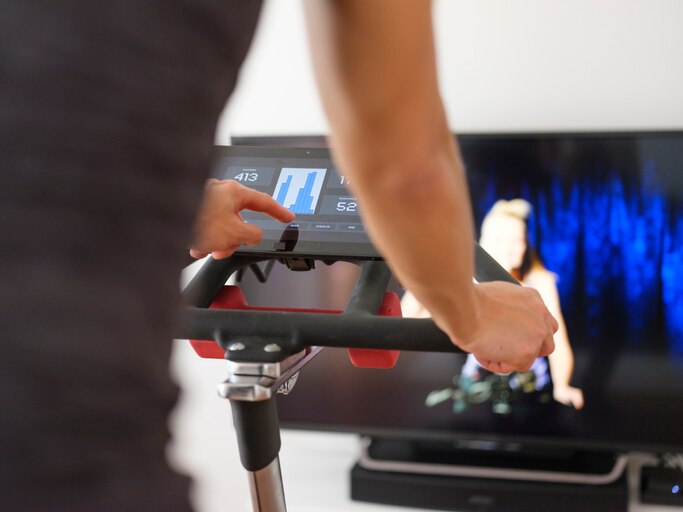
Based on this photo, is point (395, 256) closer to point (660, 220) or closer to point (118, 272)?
point (118, 272)

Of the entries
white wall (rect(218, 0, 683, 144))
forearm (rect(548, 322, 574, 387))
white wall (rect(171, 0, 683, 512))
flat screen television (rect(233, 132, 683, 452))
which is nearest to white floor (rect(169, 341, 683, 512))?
white wall (rect(171, 0, 683, 512))

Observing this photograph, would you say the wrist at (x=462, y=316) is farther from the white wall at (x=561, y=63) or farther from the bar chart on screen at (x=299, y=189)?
the white wall at (x=561, y=63)

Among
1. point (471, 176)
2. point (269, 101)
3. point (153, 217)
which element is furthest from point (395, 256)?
point (269, 101)

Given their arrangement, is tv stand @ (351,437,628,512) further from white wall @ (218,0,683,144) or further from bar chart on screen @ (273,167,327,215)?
bar chart on screen @ (273,167,327,215)

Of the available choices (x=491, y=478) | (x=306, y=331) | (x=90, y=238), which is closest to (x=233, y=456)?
(x=491, y=478)

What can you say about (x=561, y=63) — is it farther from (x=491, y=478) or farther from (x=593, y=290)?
(x=491, y=478)

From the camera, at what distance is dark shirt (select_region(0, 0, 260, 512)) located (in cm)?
43

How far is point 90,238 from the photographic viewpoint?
452 mm

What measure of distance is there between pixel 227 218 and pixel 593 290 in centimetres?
160

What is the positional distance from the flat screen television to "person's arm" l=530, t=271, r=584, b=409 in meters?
0.02

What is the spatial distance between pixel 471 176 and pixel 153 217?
2171mm

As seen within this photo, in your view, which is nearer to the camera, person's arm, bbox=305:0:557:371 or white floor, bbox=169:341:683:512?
person's arm, bbox=305:0:557:371

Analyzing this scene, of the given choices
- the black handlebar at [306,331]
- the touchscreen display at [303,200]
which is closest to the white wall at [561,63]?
the touchscreen display at [303,200]

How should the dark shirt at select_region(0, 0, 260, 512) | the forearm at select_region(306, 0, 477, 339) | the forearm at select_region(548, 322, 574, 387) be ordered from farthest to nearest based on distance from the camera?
the forearm at select_region(548, 322, 574, 387)
the forearm at select_region(306, 0, 477, 339)
the dark shirt at select_region(0, 0, 260, 512)
